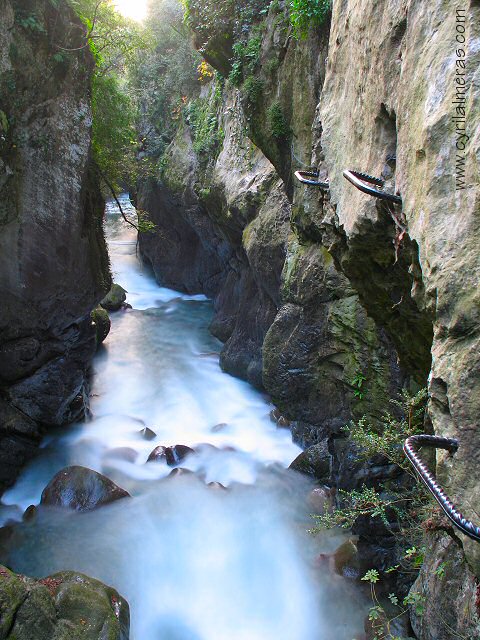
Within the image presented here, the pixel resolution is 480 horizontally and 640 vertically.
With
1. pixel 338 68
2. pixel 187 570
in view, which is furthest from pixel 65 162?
pixel 187 570

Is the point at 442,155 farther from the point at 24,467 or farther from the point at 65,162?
the point at 24,467

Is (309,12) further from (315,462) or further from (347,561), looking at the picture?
(347,561)

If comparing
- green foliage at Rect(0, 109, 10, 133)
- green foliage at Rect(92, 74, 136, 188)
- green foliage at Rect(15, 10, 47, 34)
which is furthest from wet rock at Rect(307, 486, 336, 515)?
green foliage at Rect(15, 10, 47, 34)

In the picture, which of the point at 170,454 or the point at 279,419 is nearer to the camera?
the point at 170,454

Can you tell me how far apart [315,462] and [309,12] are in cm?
695

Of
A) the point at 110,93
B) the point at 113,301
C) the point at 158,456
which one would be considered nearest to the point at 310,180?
the point at 158,456

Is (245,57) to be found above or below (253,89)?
above

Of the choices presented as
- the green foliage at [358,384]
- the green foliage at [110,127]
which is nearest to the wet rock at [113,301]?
the green foliage at [110,127]

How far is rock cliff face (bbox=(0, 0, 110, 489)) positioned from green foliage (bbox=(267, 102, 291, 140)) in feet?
10.8

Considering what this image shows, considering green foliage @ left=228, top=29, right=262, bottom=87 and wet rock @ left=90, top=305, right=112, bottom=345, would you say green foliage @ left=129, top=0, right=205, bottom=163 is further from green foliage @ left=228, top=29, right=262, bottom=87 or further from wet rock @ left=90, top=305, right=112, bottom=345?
green foliage @ left=228, top=29, right=262, bottom=87

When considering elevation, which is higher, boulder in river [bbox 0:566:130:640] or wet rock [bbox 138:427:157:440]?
boulder in river [bbox 0:566:130:640]

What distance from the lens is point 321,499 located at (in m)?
7.76

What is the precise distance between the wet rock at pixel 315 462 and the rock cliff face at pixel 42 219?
4.85 metres

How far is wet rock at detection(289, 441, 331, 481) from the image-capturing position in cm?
812
